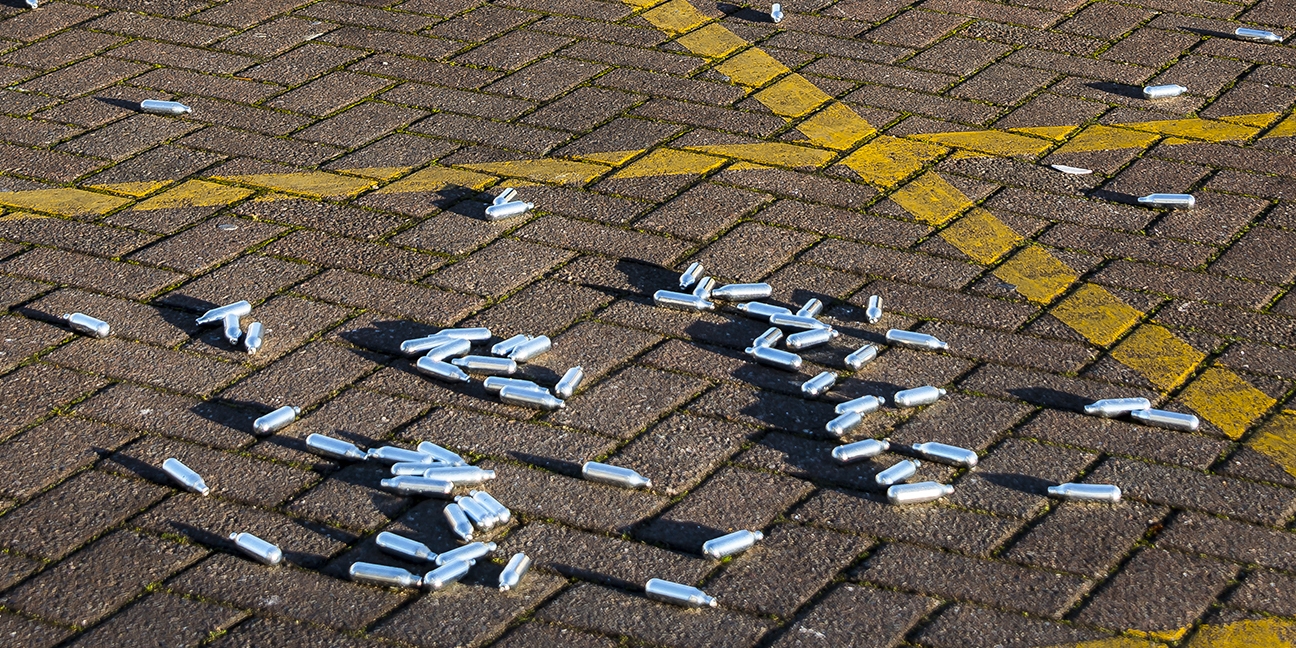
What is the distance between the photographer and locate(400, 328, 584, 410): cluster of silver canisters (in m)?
3.83

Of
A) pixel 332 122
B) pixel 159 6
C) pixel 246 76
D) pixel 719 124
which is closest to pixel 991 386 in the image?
pixel 719 124

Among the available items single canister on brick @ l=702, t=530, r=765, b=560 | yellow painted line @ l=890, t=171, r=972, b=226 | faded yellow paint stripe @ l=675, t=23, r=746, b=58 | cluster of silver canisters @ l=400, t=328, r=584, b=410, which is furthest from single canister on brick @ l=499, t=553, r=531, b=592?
faded yellow paint stripe @ l=675, t=23, r=746, b=58

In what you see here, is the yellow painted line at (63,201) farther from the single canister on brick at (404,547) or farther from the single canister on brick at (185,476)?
the single canister on brick at (404,547)

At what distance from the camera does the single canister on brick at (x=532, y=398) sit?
3.80m

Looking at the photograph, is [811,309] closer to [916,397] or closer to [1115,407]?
[916,397]

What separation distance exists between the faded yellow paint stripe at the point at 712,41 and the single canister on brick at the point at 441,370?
2453 millimetres

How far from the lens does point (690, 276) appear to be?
4.34 meters

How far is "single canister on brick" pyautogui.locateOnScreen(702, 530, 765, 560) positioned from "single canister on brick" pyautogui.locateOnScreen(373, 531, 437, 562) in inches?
25.7

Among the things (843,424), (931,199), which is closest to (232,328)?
(843,424)

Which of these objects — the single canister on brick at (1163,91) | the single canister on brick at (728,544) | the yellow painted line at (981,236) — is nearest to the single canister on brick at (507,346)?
the single canister on brick at (728,544)

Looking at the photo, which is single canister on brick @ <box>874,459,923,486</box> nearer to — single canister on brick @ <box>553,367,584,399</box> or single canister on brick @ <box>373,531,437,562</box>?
single canister on brick @ <box>553,367,584,399</box>

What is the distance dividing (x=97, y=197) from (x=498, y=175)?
1418mm

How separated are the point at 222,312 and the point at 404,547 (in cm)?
129

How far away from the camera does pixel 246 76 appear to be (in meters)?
5.74
